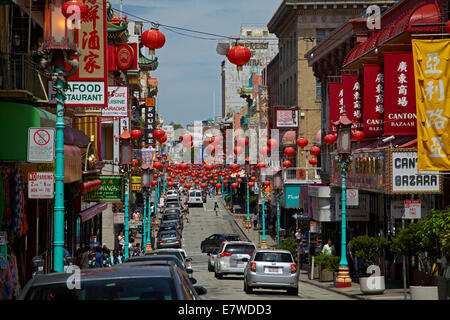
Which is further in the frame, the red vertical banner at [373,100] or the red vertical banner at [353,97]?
the red vertical banner at [353,97]

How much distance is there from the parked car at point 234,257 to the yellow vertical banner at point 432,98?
12.0 m

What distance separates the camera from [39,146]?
17.7 metres

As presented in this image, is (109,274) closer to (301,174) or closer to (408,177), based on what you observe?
(408,177)

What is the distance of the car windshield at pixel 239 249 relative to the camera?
110 feet

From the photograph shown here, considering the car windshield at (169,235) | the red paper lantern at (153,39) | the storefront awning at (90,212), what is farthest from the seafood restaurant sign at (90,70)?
the car windshield at (169,235)

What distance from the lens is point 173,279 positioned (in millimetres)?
9180

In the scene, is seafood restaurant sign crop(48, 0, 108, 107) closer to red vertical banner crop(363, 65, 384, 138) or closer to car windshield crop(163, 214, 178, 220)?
red vertical banner crop(363, 65, 384, 138)

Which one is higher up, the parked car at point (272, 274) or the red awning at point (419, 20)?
the red awning at point (419, 20)

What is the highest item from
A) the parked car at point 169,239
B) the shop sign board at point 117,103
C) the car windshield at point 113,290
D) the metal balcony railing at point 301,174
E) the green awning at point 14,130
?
the shop sign board at point 117,103

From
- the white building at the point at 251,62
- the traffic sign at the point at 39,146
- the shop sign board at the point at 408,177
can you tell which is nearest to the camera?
the traffic sign at the point at 39,146

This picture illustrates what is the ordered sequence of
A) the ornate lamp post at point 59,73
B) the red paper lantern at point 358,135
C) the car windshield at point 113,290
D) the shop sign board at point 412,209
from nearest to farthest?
1. the car windshield at point 113,290
2. the ornate lamp post at point 59,73
3. the shop sign board at point 412,209
4. the red paper lantern at point 358,135

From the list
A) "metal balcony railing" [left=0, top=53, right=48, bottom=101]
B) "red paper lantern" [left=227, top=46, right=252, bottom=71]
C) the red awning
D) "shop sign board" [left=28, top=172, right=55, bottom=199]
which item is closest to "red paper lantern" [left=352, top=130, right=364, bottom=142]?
the red awning

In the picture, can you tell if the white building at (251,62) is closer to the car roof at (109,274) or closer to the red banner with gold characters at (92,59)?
the red banner with gold characters at (92,59)

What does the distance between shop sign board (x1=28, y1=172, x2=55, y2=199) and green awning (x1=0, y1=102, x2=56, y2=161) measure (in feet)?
6.36
